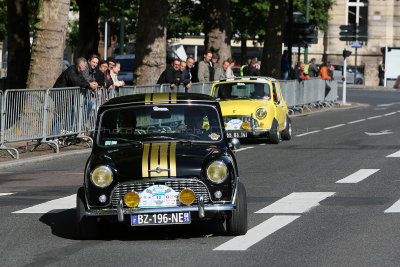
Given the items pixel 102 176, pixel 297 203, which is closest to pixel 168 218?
pixel 102 176

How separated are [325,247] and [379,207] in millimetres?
2937

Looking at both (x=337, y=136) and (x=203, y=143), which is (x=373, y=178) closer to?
(x=203, y=143)

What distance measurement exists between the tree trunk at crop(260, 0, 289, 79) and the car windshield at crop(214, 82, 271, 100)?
56.3 ft

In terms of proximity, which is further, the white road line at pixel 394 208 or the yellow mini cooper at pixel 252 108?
the yellow mini cooper at pixel 252 108

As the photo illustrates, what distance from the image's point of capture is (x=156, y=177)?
9.81 m

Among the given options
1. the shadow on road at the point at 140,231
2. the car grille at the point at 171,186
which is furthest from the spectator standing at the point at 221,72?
the car grille at the point at 171,186

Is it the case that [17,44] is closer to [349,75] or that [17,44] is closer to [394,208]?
[394,208]

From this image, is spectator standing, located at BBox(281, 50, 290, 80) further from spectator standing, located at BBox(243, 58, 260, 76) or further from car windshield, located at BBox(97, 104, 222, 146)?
car windshield, located at BBox(97, 104, 222, 146)

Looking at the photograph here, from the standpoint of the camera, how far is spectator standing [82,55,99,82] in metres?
21.9

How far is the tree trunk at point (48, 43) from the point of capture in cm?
2311

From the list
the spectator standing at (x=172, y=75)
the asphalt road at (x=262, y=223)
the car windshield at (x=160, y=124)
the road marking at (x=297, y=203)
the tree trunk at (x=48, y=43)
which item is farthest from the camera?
the spectator standing at (x=172, y=75)

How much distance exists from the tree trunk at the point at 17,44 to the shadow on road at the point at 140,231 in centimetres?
1940

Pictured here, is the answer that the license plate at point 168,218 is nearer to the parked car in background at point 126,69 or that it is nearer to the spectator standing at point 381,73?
the parked car in background at point 126,69

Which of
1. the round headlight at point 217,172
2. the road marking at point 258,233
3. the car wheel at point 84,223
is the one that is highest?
the round headlight at point 217,172
